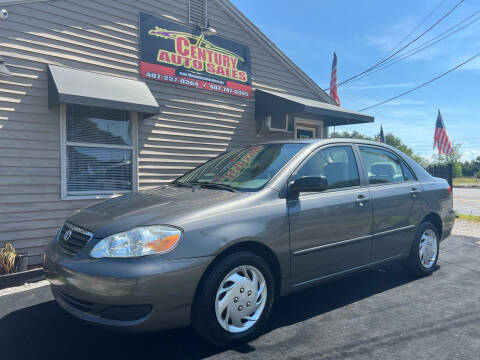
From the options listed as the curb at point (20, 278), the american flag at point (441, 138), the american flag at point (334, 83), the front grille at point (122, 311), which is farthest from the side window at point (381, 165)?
the american flag at point (441, 138)

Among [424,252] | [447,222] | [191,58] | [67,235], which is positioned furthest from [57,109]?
[447,222]

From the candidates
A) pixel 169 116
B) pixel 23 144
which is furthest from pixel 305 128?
pixel 23 144

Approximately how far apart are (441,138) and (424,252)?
1266 centimetres

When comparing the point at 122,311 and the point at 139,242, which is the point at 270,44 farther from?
the point at 122,311

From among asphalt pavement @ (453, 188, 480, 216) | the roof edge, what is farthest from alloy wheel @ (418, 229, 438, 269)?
asphalt pavement @ (453, 188, 480, 216)

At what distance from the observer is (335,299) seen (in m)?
3.61

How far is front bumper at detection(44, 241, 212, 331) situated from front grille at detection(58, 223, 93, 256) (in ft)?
0.54

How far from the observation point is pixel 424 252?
13.9ft

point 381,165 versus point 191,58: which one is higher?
point 191,58

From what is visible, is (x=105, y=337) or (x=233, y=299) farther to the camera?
(x=105, y=337)

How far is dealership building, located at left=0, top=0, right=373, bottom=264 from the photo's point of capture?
16.2 feet

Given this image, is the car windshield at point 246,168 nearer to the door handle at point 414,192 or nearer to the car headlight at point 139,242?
the car headlight at point 139,242

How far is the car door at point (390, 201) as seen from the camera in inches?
144

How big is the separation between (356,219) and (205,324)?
173 cm
